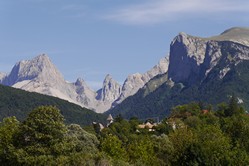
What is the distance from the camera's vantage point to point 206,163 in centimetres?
6669

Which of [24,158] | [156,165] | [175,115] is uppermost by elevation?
[24,158]

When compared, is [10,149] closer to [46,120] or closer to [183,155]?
[46,120]

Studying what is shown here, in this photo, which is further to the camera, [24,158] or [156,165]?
[156,165]

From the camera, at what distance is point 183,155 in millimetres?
72000

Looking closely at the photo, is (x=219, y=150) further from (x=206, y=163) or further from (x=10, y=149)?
(x=10, y=149)

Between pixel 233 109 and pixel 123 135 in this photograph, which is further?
pixel 233 109

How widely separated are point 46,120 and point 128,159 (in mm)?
14511

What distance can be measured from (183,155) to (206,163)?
5.76 m

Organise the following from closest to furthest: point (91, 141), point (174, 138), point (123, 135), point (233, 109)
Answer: point (174, 138) → point (91, 141) → point (123, 135) → point (233, 109)

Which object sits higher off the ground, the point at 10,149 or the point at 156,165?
the point at 10,149

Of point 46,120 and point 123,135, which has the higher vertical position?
point 46,120

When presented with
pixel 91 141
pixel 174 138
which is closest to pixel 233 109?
pixel 91 141

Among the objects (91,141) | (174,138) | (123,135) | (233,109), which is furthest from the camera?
(233,109)

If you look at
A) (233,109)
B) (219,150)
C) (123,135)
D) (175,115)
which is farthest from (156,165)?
(175,115)
